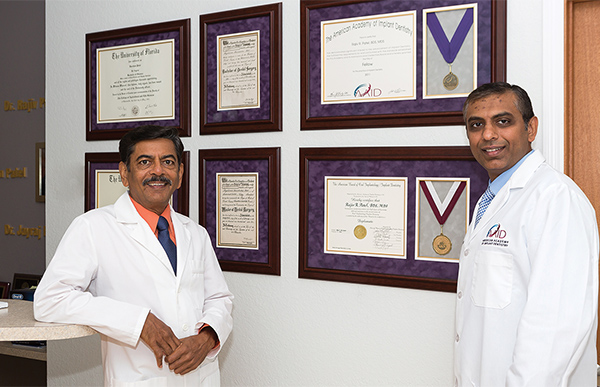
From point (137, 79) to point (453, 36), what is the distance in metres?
1.52

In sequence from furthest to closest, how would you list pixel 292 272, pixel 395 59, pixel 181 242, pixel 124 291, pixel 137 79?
1. pixel 137 79
2. pixel 292 272
3. pixel 395 59
4. pixel 181 242
5. pixel 124 291

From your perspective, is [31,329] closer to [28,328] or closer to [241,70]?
[28,328]

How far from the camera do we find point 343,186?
2.16 m

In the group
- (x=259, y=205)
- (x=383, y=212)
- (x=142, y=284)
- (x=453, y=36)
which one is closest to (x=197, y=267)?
(x=142, y=284)

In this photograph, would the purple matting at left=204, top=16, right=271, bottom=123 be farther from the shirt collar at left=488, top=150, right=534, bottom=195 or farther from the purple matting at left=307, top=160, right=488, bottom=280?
the shirt collar at left=488, top=150, right=534, bottom=195

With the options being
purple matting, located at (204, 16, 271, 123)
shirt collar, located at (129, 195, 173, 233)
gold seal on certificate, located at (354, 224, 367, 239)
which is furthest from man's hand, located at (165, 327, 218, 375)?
purple matting, located at (204, 16, 271, 123)

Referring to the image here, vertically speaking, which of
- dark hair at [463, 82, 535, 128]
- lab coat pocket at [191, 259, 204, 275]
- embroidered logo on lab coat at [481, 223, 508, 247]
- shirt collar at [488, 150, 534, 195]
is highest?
dark hair at [463, 82, 535, 128]

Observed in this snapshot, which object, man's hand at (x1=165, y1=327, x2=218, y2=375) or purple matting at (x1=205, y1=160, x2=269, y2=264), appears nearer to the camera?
man's hand at (x1=165, y1=327, x2=218, y2=375)

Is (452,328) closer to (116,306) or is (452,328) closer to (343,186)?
(343,186)

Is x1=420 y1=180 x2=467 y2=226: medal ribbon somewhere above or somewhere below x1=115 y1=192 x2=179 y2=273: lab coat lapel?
above

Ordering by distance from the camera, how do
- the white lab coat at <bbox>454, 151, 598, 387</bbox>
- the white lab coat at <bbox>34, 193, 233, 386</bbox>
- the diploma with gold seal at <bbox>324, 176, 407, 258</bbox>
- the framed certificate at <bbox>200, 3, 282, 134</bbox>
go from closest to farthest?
the white lab coat at <bbox>454, 151, 598, 387</bbox> < the white lab coat at <bbox>34, 193, 233, 386</bbox> < the diploma with gold seal at <bbox>324, 176, 407, 258</bbox> < the framed certificate at <bbox>200, 3, 282, 134</bbox>

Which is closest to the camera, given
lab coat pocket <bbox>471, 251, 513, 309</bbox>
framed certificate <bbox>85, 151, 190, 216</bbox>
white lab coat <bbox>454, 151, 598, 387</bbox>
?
white lab coat <bbox>454, 151, 598, 387</bbox>

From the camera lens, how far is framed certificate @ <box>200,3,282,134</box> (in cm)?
228

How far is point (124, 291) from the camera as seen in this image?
6.03 feet
